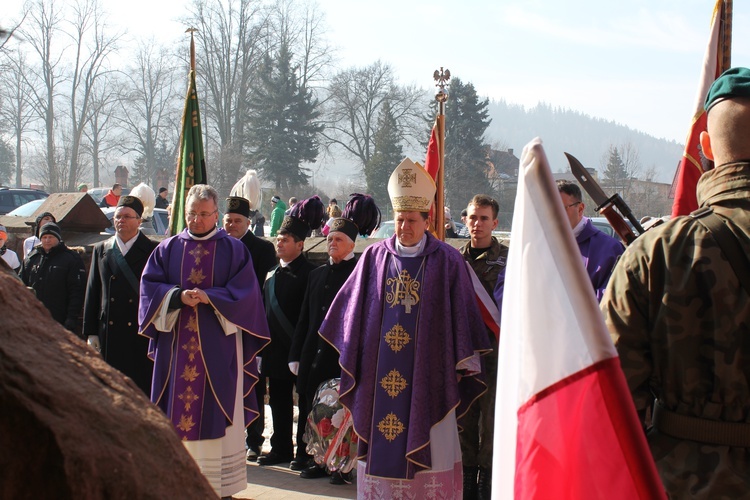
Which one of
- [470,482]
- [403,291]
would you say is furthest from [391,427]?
[470,482]

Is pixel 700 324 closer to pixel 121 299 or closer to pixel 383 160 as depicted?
pixel 121 299

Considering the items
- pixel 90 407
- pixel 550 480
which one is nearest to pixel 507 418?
pixel 550 480

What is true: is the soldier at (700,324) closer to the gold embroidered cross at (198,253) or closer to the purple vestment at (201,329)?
the purple vestment at (201,329)

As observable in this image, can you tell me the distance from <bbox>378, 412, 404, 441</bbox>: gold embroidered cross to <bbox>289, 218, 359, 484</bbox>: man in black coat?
4.77 feet

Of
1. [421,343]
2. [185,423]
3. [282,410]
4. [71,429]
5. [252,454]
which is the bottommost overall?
[252,454]

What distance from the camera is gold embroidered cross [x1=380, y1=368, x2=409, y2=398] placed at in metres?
5.34

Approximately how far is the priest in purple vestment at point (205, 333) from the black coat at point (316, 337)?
23.4 inches

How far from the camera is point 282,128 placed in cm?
5109

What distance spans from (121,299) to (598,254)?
378 centimetres

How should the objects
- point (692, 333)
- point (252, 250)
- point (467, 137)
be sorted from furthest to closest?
point (467, 137)
point (252, 250)
point (692, 333)

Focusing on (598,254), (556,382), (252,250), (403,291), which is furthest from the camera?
(252,250)

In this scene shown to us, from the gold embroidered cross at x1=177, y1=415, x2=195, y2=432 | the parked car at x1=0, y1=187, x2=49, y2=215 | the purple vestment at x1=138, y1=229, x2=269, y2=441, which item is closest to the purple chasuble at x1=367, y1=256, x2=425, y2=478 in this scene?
the purple vestment at x1=138, y1=229, x2=269, y2=441

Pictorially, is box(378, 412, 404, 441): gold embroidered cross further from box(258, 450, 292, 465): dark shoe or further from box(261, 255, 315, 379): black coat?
box(258, 450, 292, 465): dark shoe

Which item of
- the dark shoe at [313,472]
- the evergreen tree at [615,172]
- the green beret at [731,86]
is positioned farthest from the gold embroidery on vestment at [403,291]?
the evergreen tree at [615,172]
